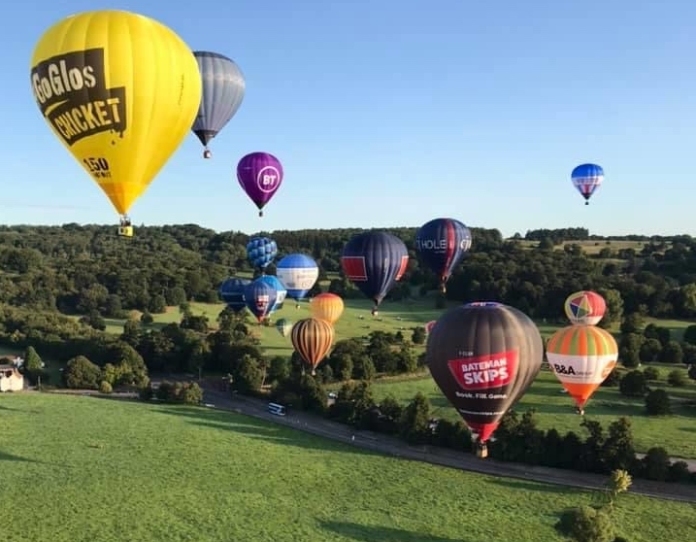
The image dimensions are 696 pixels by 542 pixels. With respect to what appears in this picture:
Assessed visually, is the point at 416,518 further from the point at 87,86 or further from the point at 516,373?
the point at 87,86

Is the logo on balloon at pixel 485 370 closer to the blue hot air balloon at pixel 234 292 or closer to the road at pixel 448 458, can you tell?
the road at pixel 448 458

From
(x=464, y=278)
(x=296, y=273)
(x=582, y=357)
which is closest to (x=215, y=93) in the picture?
(x=582, y=357)

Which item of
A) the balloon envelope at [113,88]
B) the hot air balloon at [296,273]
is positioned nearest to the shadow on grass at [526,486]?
the balloon envelope at [113,88]

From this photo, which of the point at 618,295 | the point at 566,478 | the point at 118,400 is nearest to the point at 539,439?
the point at 566,478

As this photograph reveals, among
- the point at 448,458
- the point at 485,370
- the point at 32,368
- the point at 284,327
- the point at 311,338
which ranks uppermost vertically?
the point at 485,370

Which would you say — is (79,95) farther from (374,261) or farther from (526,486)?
(526,486)

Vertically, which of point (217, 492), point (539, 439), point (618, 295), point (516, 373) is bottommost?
point (217, 492)
